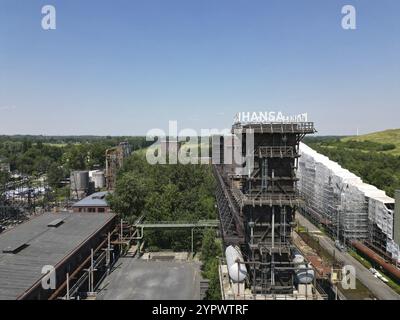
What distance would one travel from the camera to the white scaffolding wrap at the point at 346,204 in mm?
48469

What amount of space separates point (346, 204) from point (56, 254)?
4375 centimetres

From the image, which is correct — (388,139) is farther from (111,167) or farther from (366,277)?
(366,277)

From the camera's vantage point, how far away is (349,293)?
120ft

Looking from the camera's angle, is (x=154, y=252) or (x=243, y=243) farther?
(x=154, y=252)

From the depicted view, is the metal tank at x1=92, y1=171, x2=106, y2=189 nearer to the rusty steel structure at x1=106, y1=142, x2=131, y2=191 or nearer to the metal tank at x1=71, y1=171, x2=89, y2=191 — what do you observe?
the metal tank at x1=71, y1=171, x2=89, y2=191

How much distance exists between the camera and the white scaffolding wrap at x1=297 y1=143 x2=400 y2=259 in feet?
159

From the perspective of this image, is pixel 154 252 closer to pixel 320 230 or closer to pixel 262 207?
pixel 262 207

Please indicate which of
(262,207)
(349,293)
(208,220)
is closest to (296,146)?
(262,207)

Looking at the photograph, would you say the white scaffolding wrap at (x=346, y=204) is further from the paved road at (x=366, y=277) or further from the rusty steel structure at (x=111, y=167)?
the rusty steel structure at (x=111, y=167)

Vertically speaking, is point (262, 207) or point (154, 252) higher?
point (262, 207)

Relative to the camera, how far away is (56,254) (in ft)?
106

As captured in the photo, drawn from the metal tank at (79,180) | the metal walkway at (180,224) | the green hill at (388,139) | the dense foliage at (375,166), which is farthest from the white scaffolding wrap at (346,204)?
the green hill at (388,139)
